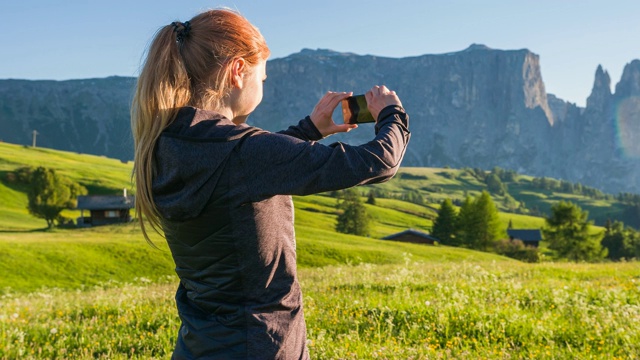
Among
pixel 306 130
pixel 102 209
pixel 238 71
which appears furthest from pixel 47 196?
pixel 238 71

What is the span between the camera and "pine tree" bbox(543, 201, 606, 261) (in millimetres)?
81188

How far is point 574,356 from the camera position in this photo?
5402 mm

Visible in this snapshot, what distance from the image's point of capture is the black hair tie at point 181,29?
281 cm

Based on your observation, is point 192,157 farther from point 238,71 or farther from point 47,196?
point 47,196

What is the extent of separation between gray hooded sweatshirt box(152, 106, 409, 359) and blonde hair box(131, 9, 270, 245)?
8 cm

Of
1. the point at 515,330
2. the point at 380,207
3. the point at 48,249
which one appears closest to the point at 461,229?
the point at 380,207

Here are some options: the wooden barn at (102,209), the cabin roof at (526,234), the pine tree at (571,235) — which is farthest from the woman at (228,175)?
the cabin roof at (526,234)

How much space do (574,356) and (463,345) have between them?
1124 millimetres

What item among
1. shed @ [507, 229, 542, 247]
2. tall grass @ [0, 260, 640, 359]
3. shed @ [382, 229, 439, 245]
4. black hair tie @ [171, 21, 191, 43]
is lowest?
shed @ [507, 229, 542, 247]

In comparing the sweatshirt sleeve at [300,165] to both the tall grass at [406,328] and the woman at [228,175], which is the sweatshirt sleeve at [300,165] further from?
the tall grass at [406,328]

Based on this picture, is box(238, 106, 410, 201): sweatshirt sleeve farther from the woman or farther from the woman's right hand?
the woman's right hand

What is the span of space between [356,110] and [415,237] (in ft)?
339

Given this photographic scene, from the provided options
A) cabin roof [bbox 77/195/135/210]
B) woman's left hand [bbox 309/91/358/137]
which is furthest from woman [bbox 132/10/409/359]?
cabin roof [bbox 77/195/135/210]

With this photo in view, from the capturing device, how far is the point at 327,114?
3672 mm
